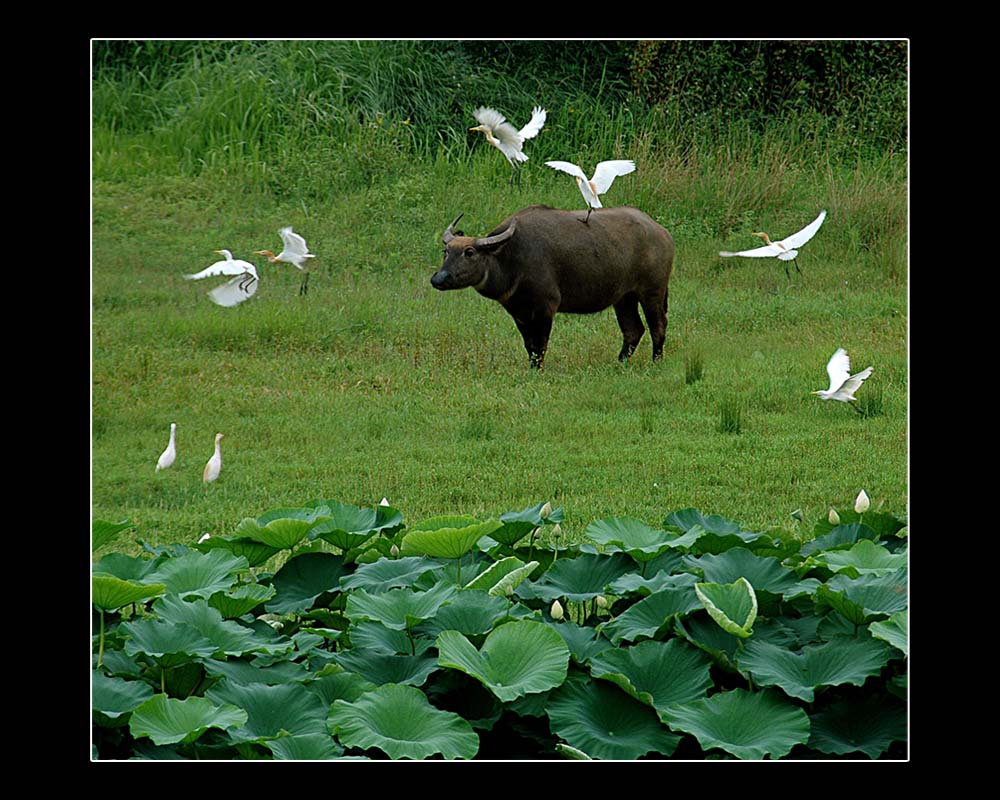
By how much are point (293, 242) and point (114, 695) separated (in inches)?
57.6

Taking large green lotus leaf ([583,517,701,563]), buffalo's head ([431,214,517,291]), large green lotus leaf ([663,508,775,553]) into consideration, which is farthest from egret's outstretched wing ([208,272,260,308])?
large green lotus leaf ([663,508,775,553])

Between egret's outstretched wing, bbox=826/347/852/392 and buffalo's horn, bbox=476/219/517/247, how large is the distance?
97 centimetres

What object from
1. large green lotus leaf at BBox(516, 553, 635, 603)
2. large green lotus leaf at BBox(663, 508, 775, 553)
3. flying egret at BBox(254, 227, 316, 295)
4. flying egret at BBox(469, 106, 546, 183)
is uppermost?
flying egret at BBox(469, 106, 546, 183)

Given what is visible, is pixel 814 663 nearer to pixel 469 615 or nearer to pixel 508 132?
pixel 469 615

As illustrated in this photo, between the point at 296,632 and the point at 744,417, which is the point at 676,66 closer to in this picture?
the point at 744,417

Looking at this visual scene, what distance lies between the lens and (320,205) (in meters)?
3.71

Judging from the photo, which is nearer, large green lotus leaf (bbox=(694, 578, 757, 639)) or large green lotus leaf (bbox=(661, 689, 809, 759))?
large green lotus leaf (bbox=(661, 689, 809, 759))

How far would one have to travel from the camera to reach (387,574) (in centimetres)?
312

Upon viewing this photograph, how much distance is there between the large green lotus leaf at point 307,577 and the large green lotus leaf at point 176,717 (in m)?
0.66

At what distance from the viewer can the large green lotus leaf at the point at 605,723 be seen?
8.35 ft

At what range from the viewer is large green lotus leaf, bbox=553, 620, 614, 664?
2.75 metres

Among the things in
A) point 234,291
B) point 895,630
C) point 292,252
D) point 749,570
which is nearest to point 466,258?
point 292,252

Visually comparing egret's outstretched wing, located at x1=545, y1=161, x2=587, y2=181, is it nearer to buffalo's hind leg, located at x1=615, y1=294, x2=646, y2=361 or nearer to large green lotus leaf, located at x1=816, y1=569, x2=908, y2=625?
buffalo's hind leg, located at x1=615, y1=294, x2=646, y2=361

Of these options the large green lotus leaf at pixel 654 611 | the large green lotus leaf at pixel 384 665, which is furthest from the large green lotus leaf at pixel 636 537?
the large green lotus leaf at pixel 384 665
